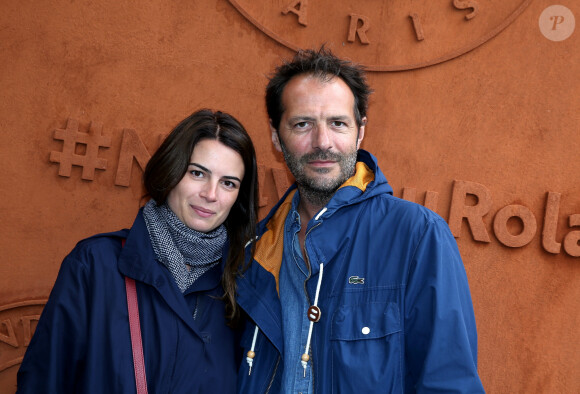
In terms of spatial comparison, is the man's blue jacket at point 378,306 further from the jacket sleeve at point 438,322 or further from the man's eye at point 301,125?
the man's eye at point 301,125

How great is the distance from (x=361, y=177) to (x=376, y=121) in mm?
1061

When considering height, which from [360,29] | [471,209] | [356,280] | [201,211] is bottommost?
[356,280]

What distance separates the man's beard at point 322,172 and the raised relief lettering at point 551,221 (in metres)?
1.32

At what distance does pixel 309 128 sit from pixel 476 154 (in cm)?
125

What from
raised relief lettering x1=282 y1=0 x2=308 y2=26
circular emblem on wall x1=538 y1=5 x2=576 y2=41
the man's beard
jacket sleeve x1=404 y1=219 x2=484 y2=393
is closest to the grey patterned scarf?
the man's beard

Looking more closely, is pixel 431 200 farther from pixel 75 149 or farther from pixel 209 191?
pixel 75 149

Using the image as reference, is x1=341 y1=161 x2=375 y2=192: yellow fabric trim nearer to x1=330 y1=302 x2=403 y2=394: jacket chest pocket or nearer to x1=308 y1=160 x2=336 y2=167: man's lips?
x1=308 y1=160 x2=336 y2=167: man's lips

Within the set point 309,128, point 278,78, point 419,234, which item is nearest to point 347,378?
point 419,234

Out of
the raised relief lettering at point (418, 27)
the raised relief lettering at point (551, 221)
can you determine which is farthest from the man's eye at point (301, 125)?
the raised relief lettering at point (551, 221)

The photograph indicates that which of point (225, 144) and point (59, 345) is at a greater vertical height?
point (225, 144)

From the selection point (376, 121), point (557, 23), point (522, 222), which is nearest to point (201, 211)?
point (376, 121)

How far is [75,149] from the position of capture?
9.80 feet

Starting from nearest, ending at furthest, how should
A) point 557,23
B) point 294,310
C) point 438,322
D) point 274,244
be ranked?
point 438,322 < point 294,310 < point 274,244 < point 557,23

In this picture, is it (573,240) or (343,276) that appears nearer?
(343,276)
